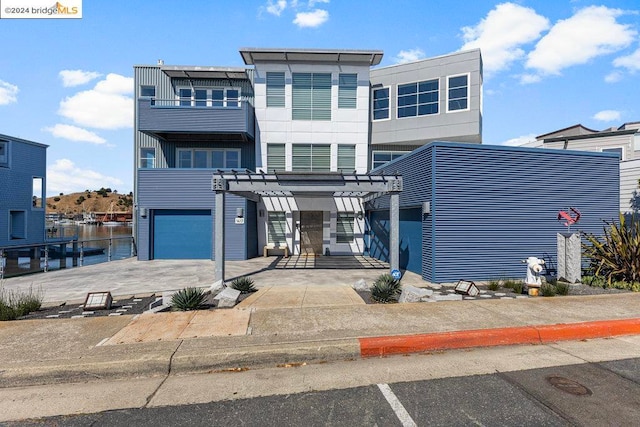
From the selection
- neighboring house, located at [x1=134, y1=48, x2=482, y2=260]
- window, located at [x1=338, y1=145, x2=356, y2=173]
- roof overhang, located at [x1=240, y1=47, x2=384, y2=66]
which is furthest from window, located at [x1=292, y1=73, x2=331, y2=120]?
window, located at [x1=338, y1=145, x2=356, y2=173]

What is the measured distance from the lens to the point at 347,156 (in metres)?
19.4

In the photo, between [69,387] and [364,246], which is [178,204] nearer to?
[364,246]

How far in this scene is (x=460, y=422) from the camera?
3.34 meters

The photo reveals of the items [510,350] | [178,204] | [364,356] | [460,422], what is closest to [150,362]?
[364,356]

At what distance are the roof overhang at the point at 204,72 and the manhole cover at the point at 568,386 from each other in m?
20.1

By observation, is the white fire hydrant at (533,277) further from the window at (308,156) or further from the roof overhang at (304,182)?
the window at (308,156)

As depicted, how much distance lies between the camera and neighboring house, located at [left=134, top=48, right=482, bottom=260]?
17641 mm

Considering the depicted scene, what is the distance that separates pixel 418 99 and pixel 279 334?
59.0 ft

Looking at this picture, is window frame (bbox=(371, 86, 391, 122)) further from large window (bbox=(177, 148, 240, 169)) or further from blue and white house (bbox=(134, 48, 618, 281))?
large window (bbox=(177, 148, 240, 169))

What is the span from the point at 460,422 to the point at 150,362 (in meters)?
3.87

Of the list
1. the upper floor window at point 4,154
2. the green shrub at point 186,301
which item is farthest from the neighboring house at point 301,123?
the upper floor window at point 4,154

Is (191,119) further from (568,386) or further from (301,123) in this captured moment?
(568,386)

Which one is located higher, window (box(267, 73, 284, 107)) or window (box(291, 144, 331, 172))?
window (box(267, 73, 284, 107))

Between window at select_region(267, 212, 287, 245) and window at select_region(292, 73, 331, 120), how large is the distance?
5709 millimetres
